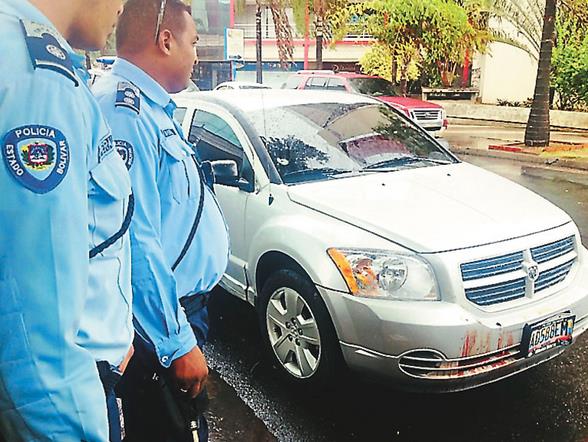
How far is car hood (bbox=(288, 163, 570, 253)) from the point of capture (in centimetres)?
295

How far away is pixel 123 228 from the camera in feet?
4.04

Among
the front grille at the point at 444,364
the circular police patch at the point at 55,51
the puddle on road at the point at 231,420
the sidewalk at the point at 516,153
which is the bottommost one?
the puddle on road at the point at 231,420

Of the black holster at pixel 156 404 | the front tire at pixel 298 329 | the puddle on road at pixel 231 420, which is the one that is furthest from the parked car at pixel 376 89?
the black holster at pixel 156 404

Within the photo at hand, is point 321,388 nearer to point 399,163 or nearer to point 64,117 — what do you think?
point 399,163

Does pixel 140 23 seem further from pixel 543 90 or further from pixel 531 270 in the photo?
pixel 543 90

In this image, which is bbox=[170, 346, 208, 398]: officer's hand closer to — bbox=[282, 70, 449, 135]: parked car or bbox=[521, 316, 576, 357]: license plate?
bbox=[521, 316, 576, 357]: license plate

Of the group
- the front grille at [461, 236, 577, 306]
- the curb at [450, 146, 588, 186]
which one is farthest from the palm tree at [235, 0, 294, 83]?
the front grille at [461, 236, 577, 306]

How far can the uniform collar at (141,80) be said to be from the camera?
1.87 m

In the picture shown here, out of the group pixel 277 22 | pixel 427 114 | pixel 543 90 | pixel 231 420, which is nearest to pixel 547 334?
pixel 231 420

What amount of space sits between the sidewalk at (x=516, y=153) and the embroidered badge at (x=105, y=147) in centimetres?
864

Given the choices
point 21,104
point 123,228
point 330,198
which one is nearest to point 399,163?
point 330,198

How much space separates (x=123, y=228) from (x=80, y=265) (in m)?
0.22

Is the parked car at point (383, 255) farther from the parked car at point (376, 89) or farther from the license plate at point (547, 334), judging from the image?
the parked car at point (376, 89)

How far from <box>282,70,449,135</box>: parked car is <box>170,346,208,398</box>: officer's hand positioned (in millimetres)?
13498
